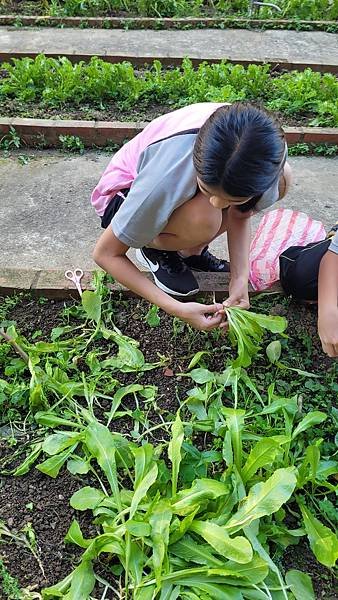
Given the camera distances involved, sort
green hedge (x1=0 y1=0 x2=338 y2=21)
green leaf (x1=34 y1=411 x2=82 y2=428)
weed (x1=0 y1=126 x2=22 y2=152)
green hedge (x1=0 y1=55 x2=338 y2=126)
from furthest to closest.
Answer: green hedge (x1=0 y1=0 x2=338 y2=21), green hedge (x1=0 y1=55 x2=338 y2=126), weed (x1=0 y1=126 x2=22 y2=152), green leaf (x1=34 y1=411 x2=82 y2=428)

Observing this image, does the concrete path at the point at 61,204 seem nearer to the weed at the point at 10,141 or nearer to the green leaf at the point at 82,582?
the weed at the point at 10,141

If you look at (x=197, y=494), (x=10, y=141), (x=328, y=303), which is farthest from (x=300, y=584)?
(x=10, y=141)

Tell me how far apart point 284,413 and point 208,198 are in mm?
723

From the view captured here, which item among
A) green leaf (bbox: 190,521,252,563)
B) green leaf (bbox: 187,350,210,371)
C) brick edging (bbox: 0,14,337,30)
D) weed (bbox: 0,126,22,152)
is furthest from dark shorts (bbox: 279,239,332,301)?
brick edging (bbox: 0,14,337,30)

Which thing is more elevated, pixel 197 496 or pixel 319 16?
pixel 319 16

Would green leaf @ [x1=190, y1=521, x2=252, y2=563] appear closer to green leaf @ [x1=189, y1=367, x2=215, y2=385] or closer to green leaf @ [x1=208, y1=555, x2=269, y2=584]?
green leaf @ [x1=208, y1=555, x2=269, y2=584]

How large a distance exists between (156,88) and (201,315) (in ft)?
9.11

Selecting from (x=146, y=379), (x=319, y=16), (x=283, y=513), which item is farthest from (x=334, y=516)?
(x=319, y=16)

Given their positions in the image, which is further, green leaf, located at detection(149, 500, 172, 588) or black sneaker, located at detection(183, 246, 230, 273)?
black sneaker, located at detection(183, 246, 230, 273)

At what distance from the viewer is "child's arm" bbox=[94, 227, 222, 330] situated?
2.09 metres

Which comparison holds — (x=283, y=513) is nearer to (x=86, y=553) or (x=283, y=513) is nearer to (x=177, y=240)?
(x=86, y=553)

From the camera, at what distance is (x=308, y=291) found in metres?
2.41

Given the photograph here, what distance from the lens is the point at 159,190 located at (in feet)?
6.36

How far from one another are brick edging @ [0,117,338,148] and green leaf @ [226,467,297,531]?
2815mm
